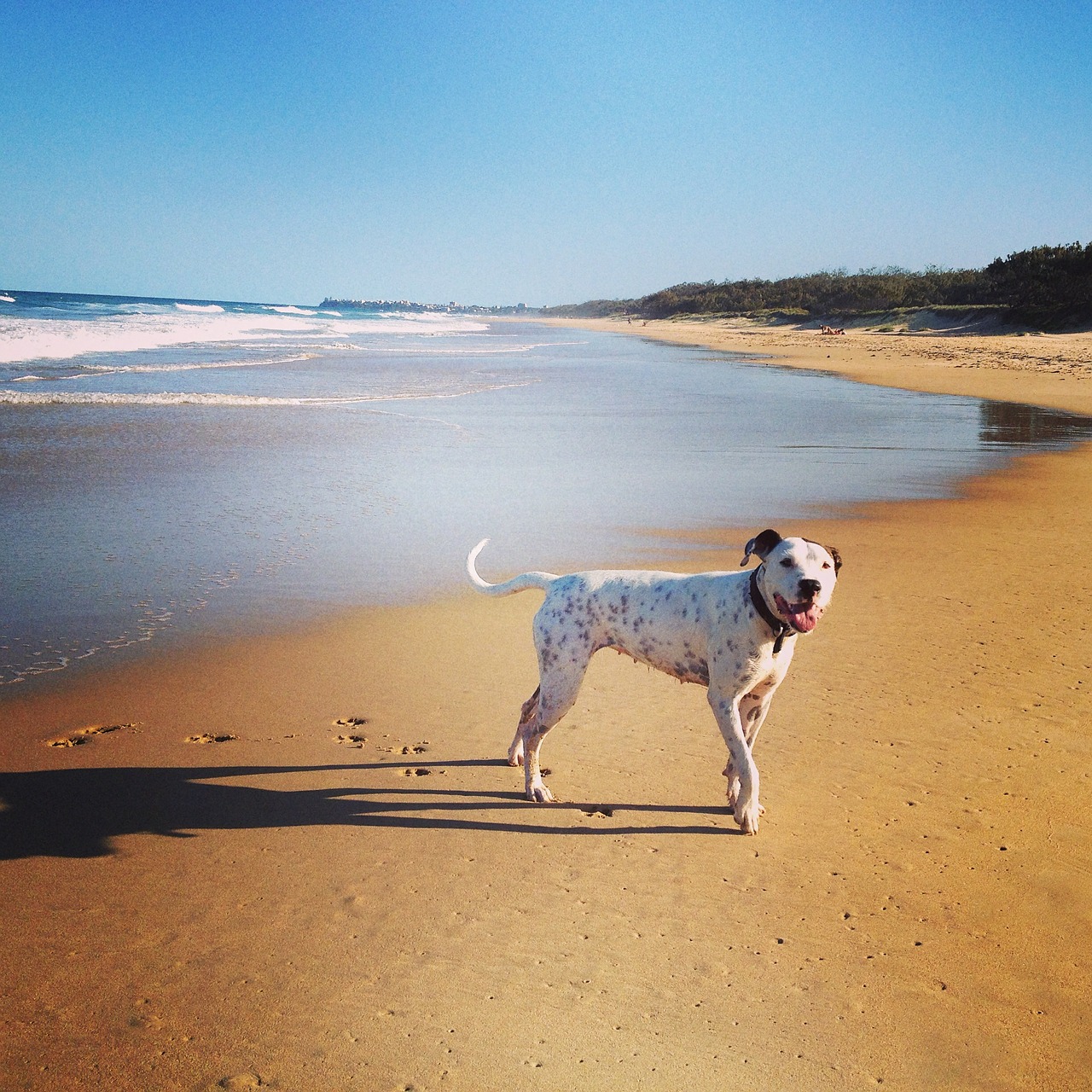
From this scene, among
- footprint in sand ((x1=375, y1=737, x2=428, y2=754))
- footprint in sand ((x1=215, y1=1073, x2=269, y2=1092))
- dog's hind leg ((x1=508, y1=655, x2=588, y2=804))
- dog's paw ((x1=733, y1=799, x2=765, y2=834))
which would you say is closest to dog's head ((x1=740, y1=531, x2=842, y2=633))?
dog's paw ((x1=733, y1=799, x2=765, y2=834))

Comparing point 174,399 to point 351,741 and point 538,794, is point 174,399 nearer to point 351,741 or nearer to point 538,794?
point 351,741

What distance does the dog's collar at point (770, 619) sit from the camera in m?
3.94

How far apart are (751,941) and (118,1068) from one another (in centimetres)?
223

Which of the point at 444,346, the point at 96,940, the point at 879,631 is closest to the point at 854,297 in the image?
the point at 444,346

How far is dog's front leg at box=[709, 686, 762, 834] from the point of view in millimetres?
4008

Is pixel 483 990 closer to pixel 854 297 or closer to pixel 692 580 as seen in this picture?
pixel 692 580

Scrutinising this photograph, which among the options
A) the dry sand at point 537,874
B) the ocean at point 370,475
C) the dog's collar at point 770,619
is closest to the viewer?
the dry sand at point 537,874

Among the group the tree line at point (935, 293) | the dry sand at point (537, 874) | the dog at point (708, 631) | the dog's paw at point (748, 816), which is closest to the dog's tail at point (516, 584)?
the dog at point (708, 631)

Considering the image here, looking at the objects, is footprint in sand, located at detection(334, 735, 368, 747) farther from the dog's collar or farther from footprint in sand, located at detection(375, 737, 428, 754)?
the dog's collar

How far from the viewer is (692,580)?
434 centimetres

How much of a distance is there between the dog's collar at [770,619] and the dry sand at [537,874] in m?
0.91

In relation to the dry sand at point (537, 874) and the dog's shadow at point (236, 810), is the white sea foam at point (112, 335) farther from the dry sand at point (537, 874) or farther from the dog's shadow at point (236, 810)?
the dog's shadow at point (236, 810)

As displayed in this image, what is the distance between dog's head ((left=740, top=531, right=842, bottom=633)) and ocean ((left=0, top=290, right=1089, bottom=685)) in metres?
4.03

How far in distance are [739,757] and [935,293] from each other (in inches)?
2748
